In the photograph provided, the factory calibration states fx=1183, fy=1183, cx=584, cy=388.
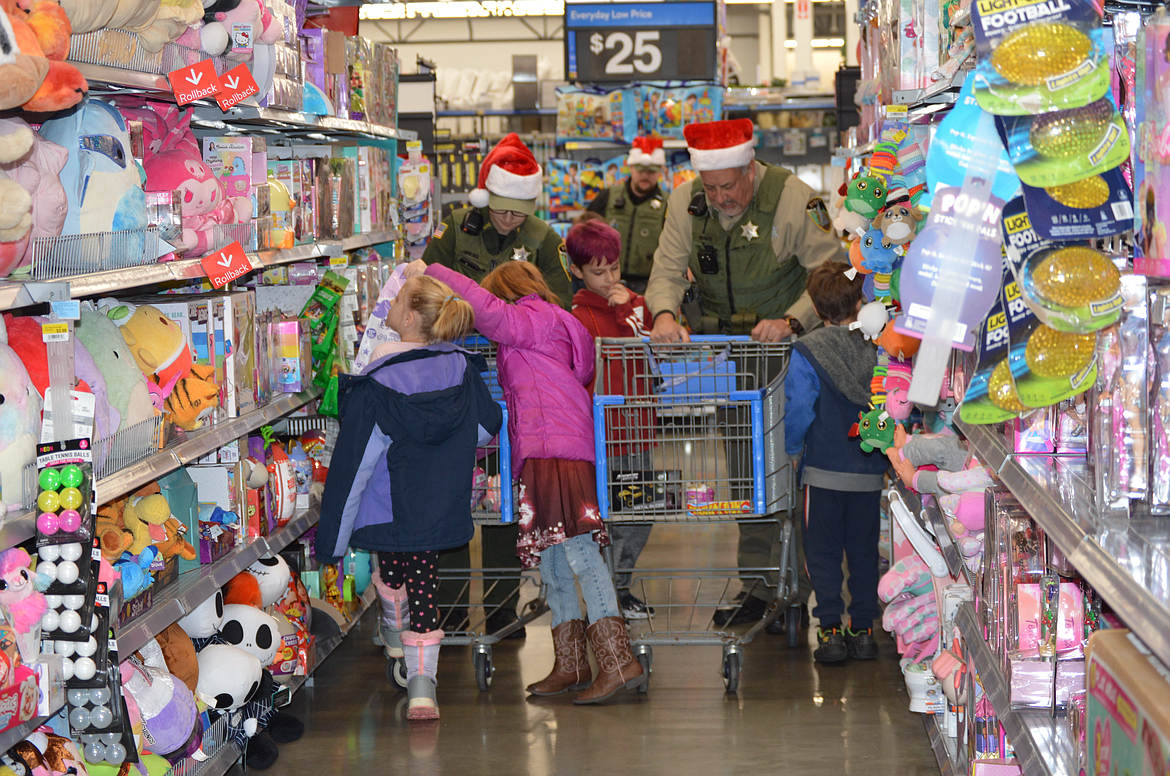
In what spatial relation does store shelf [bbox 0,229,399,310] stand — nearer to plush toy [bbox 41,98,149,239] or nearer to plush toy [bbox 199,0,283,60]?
plush toy [bbox 41,98,149,239]

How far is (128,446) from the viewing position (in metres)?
2.90

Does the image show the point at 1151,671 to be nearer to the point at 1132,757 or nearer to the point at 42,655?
the point at 1132,757

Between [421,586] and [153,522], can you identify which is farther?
[421,586]

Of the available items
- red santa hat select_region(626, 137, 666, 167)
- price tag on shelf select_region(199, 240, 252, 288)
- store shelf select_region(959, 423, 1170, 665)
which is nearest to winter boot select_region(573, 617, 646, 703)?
price tag on shelf select_region(199, 240, 252, 288)

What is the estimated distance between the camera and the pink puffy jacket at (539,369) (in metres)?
4.04

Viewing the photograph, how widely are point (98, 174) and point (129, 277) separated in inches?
9.8

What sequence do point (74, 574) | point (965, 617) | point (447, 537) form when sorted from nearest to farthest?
1. point (74, 574)
2. point (965, 617)
3. point (447, 537)

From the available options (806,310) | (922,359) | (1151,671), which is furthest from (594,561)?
(1151,671)

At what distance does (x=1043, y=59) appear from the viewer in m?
1.67

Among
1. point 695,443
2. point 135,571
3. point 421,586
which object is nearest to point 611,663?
point 421,586

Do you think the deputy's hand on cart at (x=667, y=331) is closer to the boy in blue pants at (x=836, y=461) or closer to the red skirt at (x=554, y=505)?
the boy in blue pants at (x=836, y=461)

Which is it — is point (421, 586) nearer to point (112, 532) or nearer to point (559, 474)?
point (559, 474)

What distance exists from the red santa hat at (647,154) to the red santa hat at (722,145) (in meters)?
2.53

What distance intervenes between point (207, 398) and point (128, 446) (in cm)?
46
